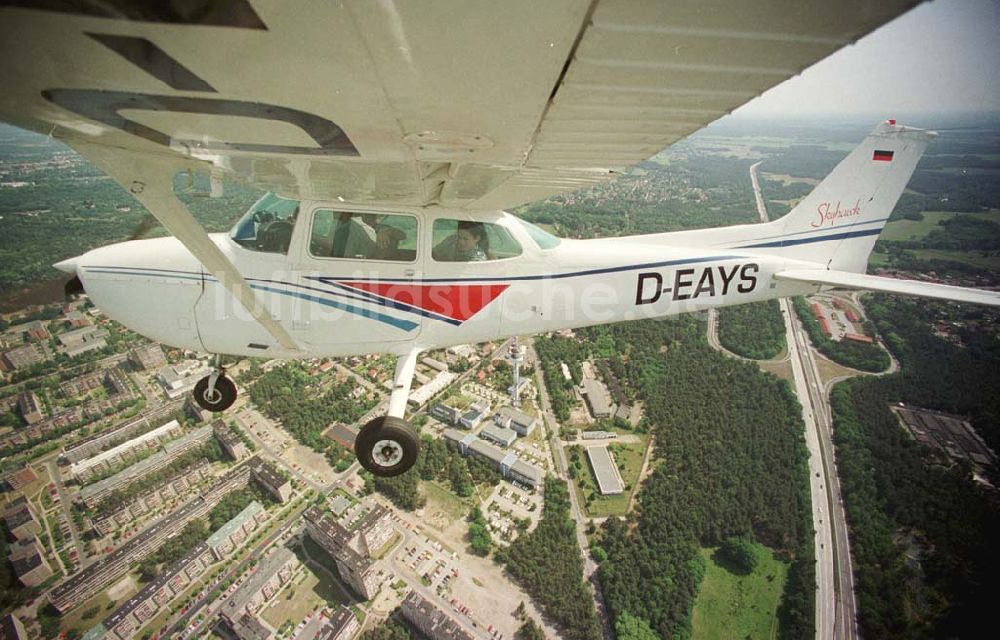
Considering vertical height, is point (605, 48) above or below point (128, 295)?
above

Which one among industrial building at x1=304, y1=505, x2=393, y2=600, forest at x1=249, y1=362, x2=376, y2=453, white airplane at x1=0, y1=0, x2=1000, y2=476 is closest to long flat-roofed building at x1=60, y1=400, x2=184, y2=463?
forest at x1=249, y1=362, x2=376, y2=453

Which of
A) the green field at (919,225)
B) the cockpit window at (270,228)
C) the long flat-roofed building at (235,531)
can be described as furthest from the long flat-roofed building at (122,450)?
the green field at (919,225)

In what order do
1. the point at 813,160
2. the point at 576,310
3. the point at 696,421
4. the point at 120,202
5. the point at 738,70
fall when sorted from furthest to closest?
the point at 813,160, the point at 120,202, the point at 696,421, the point at 576,310, the point at 738,70

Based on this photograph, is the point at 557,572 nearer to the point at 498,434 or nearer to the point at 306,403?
the point at 498,434

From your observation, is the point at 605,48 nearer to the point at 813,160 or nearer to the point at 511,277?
the point at 511,277

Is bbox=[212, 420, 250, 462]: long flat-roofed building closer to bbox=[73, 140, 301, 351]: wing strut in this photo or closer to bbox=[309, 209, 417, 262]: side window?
bbox=[73, 140, 301, 351]: wing strut

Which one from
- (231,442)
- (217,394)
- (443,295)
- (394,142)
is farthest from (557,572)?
(231,442)

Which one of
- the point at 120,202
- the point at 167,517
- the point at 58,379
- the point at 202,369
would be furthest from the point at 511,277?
the point at 120,202
